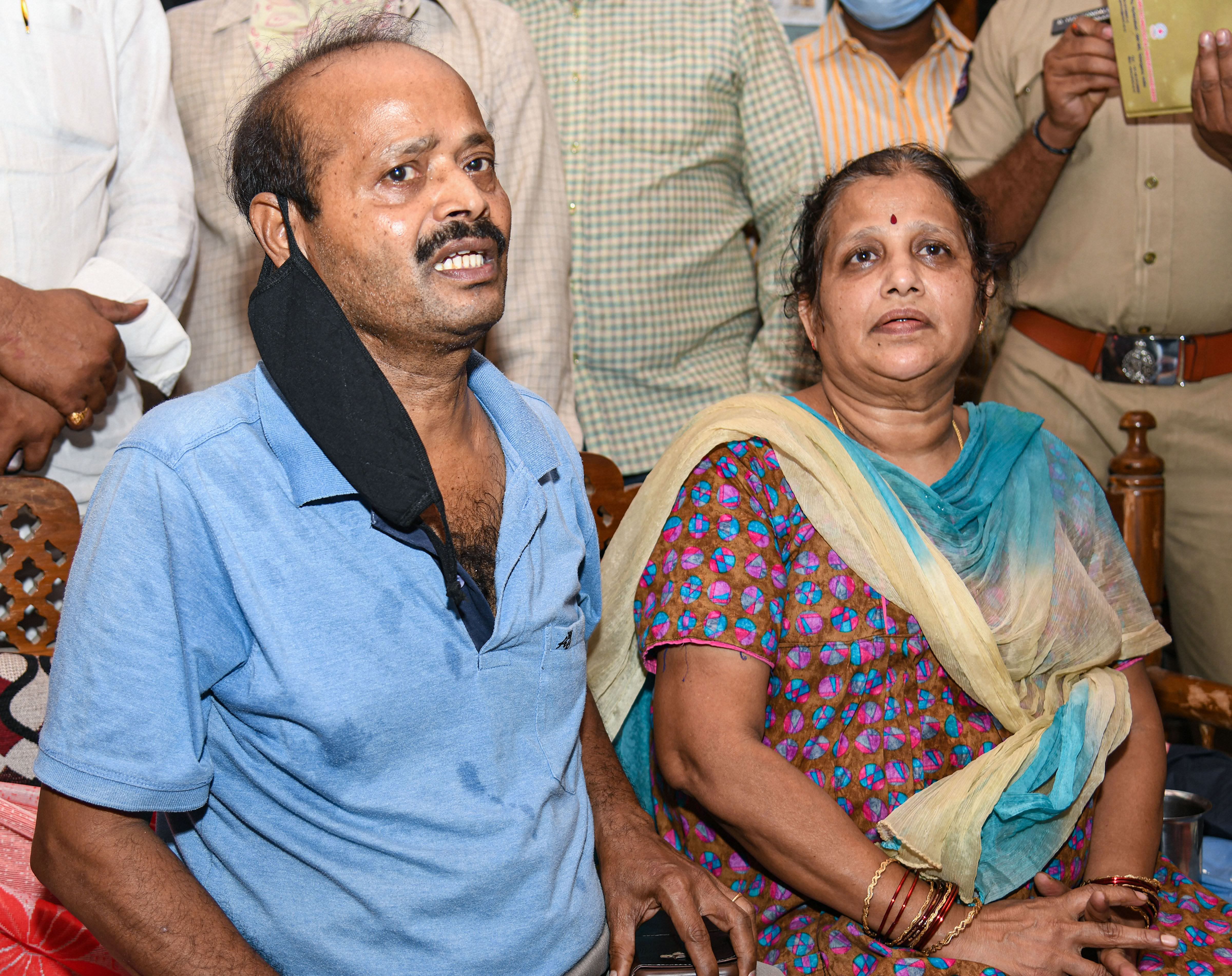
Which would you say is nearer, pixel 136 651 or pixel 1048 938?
pixel 136 651

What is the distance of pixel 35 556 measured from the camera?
193cm

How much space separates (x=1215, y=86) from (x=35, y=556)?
110 inches

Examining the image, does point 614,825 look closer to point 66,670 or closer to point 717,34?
point 66,670

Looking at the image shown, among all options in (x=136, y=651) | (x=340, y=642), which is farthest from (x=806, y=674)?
(x=136, y=651)

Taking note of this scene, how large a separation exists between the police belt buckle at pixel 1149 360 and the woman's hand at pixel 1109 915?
Answer: 150cm

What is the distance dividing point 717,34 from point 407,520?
2261mm

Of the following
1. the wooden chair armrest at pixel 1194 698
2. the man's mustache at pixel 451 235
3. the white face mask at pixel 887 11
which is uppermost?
the white face mask at pixel 887 11

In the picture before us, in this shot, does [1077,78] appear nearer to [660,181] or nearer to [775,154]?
[775,154]

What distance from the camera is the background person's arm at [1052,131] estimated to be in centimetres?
278

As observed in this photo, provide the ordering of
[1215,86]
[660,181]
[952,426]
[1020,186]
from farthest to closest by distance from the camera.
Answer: [660,181]
[1020,186]
[1215,86]
[952,426]

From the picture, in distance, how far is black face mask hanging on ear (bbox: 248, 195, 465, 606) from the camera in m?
1.39

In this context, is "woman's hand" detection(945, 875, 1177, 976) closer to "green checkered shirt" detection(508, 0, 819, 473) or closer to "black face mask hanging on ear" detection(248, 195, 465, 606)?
"black face mask hanging on ear" detection(248, 195, 465, 606)

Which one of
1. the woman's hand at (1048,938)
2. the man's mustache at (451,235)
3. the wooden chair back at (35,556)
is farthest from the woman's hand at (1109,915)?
the wooden chair back at (35,556)

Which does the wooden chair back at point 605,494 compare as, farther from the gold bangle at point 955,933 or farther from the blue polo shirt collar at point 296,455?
the gold bangle at point 955,933
